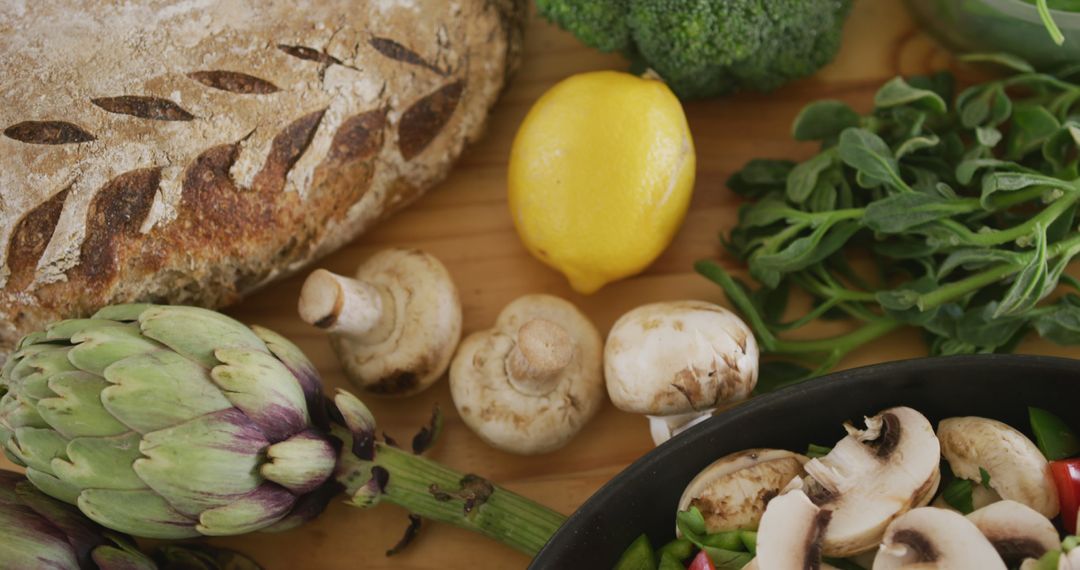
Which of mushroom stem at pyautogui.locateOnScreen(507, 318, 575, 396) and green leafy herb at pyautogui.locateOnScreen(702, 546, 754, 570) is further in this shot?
mushroom stem at pyautogui.locateOnScreen(507, 318, 575, 396)

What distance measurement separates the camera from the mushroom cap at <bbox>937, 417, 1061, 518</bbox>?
75 centimetres

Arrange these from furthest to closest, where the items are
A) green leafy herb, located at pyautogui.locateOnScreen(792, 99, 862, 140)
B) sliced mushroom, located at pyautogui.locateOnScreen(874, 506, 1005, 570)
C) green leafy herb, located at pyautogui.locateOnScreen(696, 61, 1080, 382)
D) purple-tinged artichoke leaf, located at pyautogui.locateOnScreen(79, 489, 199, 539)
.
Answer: green leafy herb, located at pyautogui.locateOnScreen(792, 99, 862, 140) < green leafy herb, located at pyautogui.locateOnScreen(696, 61, 1080, 382) < purple-tinged artichoke leaf, located at pyautogui.locateOnScreen(79, 489, 199, 539) < sliced mushroom, located at pyautogui.locateOnScreen(874, 506, 1005, 570)

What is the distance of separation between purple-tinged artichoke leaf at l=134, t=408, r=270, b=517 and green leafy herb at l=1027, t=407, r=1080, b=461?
2.08 ft

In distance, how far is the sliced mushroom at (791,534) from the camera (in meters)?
0.71

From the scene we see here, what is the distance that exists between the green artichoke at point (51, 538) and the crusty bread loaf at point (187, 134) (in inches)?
5.7

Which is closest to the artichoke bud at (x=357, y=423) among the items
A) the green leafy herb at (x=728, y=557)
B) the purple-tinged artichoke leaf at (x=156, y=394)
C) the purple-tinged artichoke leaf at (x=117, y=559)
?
the purple-tinged artichoke leaf at (x=156, y=394)

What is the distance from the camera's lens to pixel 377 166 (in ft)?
3.21

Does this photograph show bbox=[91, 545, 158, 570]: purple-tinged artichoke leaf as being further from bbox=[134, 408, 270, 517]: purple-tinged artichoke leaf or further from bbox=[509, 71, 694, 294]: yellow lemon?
bbox=[509, 71, 694, 294]: yellow lemon

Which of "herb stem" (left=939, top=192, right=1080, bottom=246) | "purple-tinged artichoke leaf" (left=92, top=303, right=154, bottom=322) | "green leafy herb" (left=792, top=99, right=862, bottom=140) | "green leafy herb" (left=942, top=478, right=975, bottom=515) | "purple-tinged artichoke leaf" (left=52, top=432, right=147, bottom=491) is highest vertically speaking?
"purple-tinged artichoke leaf" (left=92, top=303, right=154, bottom=322)

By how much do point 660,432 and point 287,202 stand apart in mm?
419

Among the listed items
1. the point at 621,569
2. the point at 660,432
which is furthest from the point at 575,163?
the point at 621,569

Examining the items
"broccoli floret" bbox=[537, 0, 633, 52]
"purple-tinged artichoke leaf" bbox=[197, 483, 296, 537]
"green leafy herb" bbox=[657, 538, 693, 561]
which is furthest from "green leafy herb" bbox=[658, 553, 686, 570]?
"broccoli floret" bbox=[537, 0, 633, 52]

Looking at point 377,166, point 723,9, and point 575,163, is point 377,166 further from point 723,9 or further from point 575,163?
point 723,9

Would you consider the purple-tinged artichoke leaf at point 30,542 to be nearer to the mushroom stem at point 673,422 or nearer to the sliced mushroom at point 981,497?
the mushroom stem at point 673,422
